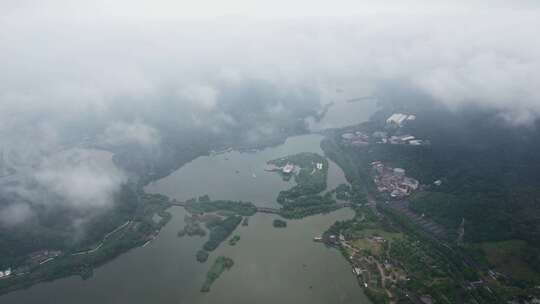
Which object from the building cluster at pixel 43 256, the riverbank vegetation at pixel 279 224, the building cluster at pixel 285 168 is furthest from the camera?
the building cluster at pixel 285 168

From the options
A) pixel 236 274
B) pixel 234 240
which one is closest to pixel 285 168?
pixel 234 240

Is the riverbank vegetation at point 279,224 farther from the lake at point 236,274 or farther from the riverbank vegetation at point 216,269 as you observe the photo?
the riverbank vegetation at point 216,269

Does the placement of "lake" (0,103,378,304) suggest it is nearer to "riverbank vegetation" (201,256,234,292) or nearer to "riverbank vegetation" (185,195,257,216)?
"riverbank vegetation" (201,256,234,292)

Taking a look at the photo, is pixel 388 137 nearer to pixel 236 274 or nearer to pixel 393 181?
pixel 393 181

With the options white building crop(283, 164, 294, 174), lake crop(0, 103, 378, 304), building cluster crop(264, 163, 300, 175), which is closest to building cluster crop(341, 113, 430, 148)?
building cluster crop(264, 163, 300, 175)

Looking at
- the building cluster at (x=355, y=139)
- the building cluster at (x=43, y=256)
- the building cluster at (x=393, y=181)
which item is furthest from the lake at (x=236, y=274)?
the building cluster at (x=355, y=139)

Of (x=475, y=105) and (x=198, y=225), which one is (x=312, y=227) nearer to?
(x=198, y=225)

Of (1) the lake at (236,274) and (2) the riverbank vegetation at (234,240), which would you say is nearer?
(1) the lake at (236,274)

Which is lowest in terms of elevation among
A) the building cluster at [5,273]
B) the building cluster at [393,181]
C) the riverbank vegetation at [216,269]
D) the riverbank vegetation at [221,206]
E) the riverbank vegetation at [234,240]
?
the building cluster at [5,273]

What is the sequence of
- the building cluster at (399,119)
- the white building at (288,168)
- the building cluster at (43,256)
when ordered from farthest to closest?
the building cluster at (399,119) → the white building at (288,168) → the building cluster at (43,256)
